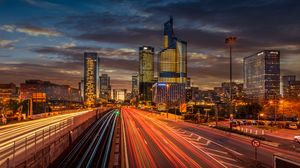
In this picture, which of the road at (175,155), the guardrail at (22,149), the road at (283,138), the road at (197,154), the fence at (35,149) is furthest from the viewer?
the road at (283,138)

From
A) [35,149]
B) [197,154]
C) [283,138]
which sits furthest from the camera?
[283,138]

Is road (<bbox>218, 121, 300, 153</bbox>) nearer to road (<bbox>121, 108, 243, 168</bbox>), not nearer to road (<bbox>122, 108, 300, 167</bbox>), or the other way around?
road (<bbox>122, 108, 300, 167</bbox>)

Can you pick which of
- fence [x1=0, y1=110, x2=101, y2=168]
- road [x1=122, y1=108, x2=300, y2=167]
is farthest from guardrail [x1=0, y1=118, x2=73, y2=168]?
road [x1=122, y1=108, x2=300, y2=167]

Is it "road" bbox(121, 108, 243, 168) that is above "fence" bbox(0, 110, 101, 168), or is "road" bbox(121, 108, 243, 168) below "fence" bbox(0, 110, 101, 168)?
below

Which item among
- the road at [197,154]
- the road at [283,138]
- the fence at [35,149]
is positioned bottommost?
the road at [283,138]

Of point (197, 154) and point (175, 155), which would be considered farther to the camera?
point (197, 154)

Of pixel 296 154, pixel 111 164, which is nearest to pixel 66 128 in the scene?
pixel 111 164

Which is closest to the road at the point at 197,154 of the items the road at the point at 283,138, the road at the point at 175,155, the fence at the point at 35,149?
the road at the point at 175,155

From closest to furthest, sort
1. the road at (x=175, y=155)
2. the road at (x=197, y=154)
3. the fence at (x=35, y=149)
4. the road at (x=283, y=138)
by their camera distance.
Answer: the fence at (x=35, y=149)
the road at (x=175, y=155)
the road at (x=197, y=154)
the road at (x=283, y=138)

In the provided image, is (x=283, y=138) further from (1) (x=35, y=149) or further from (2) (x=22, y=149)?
(2) (x=22, y=149)

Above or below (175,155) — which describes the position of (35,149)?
above

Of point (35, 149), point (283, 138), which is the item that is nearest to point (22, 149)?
point (35, 149)

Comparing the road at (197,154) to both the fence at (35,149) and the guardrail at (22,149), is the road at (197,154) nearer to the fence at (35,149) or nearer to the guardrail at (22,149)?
the fence at (35,149)

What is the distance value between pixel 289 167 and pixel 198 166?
529 inches
